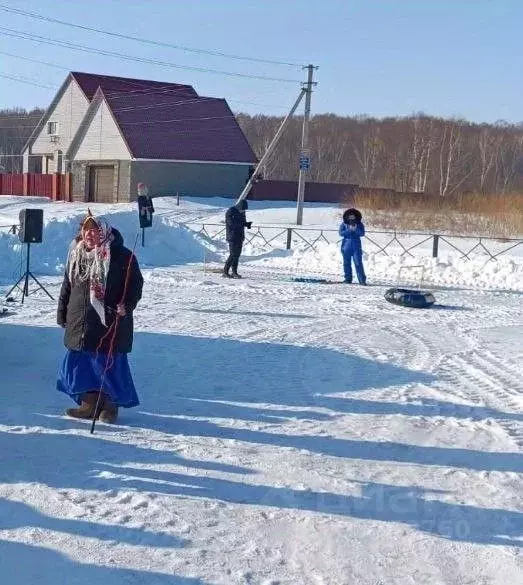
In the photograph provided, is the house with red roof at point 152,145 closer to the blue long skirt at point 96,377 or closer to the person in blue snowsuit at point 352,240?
the person in blue snowsuit at point 352,240

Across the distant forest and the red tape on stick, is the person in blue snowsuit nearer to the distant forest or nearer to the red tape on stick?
the red tape on stick

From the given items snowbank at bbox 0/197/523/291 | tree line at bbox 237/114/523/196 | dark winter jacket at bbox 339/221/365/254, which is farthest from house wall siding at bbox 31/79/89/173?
dark winter jacket at bbox 339/221/365/254

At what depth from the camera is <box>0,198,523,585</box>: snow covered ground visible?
423 cm

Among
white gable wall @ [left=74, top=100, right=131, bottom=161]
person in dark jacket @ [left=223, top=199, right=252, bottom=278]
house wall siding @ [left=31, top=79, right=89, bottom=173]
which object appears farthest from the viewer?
house wall siding @ [left=31, top=79, right=89, bottom=173]

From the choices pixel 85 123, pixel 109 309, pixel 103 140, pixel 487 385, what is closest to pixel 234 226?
pixel 487 385

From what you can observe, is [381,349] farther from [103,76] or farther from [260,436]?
[103,76]

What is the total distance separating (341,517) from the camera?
15.8 feet

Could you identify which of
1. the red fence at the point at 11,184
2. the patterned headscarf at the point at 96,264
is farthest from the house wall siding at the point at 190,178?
the patterned headscarf at the point at 96,264

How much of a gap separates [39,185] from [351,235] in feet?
113

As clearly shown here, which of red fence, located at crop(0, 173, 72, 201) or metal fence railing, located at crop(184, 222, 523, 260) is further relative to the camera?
red fence, located at crop(0, 173, 72, 201)

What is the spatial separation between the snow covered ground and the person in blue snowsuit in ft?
18.9

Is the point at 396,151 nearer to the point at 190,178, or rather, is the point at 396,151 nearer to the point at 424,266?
the point at 190,178

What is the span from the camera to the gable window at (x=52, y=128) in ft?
172

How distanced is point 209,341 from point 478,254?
496 inches
